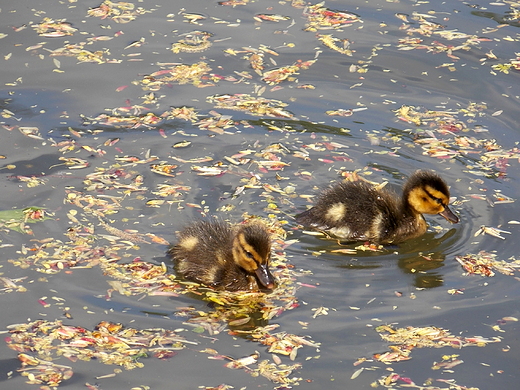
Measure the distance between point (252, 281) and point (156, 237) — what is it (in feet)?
3.11

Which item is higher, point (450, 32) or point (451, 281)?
point (450, 32)

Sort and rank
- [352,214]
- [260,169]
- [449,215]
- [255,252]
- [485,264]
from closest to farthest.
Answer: [255,252]
[485,264]
[352,214]
[449,215]
[260,169]

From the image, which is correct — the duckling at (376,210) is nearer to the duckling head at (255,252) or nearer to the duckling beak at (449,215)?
the duckling beak at (449,215)

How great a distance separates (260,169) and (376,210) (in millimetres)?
1258

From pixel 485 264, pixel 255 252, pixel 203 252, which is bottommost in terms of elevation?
pixel 485 264

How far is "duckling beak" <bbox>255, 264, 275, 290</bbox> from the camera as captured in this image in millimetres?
5422

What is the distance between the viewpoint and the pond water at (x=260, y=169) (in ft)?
16.3

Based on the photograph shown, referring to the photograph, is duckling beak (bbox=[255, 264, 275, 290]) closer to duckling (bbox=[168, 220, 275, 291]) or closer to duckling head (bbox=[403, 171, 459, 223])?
duckling (bbox=[168, 220, 275, 291])

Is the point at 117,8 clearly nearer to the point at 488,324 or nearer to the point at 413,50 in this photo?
the point at 413,50

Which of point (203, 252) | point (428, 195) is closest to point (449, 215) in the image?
point (428, 195)

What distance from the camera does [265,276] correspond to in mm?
5441

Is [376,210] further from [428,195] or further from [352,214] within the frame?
[428,195]

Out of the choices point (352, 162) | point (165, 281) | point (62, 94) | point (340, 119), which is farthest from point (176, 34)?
point (165, 281)

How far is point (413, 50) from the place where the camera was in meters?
9.19
